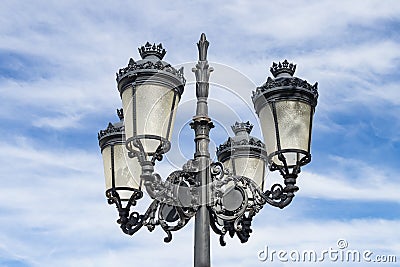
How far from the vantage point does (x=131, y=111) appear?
549cm

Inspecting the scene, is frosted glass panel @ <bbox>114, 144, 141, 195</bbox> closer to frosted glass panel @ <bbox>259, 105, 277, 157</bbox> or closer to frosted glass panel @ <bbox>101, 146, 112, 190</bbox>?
frosted glass panel @ <bbox>101, 146, 112, 190</bbox>

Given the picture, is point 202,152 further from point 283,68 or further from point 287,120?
point 283,68

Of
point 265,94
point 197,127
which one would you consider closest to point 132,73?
point 197,127

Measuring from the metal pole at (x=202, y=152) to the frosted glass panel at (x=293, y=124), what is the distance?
23.7 inches

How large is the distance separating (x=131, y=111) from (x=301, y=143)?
146 centimetres

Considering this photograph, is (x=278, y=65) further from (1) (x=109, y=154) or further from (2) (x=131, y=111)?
(1) (x=109, y=154)

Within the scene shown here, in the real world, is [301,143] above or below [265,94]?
below

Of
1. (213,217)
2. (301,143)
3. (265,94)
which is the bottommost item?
(213,217)

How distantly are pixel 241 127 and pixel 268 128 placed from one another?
912 millimetres

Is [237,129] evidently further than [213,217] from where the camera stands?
Yes

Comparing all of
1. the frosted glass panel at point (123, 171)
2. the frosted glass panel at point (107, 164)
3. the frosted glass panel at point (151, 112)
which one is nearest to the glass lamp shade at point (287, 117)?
the frosted glass panel at point (151, 112)

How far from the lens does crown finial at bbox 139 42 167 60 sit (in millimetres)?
5883

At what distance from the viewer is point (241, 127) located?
21.9 feet

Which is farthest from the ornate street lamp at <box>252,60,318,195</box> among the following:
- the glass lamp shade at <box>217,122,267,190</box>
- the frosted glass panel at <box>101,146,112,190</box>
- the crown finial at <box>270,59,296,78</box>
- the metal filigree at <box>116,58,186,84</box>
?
the frosted glass panel at <box>101,146,112,190</box>
